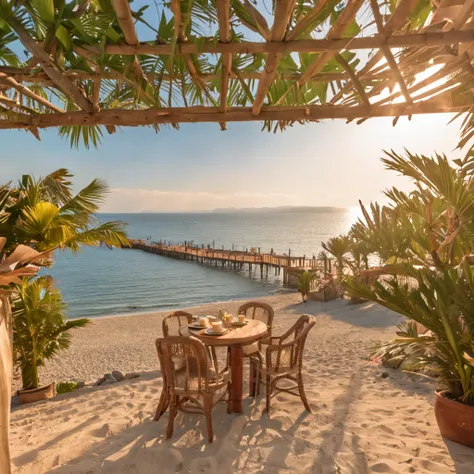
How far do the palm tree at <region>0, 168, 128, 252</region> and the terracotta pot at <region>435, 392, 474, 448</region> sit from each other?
3782 millimetres

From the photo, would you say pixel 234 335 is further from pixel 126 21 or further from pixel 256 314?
pixel 126 21

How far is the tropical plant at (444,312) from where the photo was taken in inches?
85.6

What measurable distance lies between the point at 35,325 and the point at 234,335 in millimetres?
3197

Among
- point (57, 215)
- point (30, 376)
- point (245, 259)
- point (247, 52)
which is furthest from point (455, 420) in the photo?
point (245, 259)

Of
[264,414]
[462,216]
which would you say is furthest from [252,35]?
[264,414]

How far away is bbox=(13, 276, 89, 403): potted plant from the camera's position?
187 inches

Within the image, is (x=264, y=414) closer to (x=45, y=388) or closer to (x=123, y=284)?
(x=45, y=388)

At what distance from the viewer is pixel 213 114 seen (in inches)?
77.3

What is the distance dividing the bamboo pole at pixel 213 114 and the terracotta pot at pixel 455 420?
195 centimetres

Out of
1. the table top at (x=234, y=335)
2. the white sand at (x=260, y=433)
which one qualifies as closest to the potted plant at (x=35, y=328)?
the white sand at (x=260, y=433)

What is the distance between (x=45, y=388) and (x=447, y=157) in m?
5.55

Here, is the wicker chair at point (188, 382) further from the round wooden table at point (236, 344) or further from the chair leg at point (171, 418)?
the round wooden table at point (236, 344)

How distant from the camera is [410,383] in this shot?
158 inches

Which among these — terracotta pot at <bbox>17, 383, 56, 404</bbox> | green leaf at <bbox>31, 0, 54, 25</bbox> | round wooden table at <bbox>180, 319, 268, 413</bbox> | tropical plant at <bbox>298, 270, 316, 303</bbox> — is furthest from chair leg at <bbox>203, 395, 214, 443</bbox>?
tropical plant at <bbox>298, 270, 316, 303</bbox>
